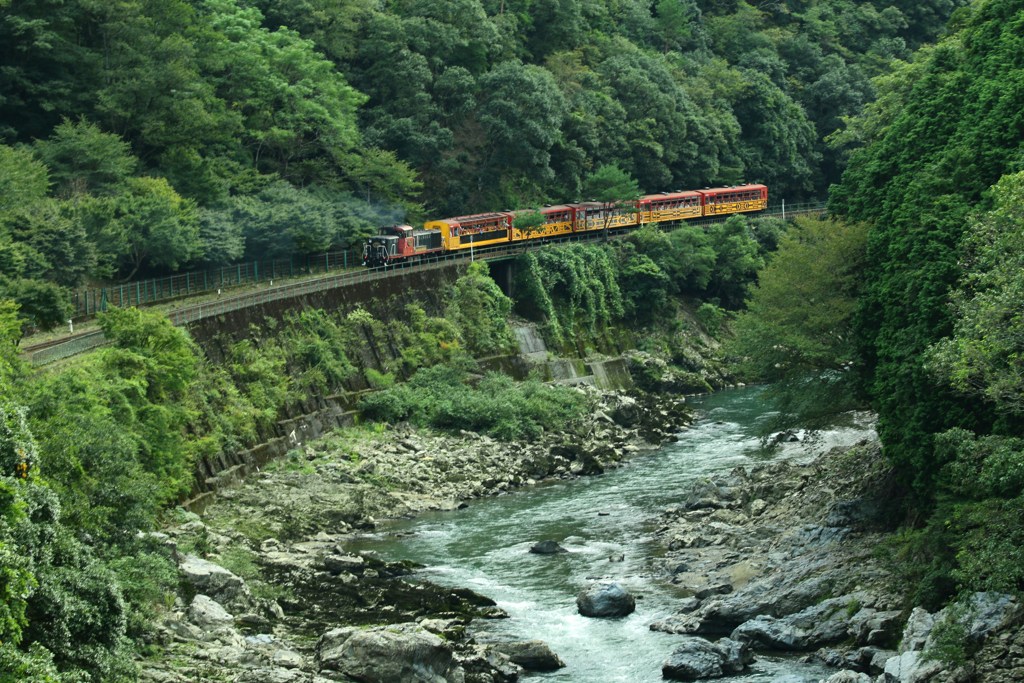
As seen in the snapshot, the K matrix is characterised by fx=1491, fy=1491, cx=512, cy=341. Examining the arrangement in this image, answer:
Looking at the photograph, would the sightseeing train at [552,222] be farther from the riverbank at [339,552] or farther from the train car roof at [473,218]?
the riverbank at [339,552]

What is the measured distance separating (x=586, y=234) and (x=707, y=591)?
144 feet

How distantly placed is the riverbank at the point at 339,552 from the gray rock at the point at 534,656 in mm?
47

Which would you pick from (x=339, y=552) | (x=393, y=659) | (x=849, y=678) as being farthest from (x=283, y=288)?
(x=849, y=678)

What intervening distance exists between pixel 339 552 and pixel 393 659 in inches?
435

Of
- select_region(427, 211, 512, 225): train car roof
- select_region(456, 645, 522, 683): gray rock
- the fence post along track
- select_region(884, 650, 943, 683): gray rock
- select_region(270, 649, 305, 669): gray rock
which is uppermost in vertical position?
select_region(427, 211, 512, 225): train car roof

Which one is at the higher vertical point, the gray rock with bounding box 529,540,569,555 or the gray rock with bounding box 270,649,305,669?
the gray rock with bounding box 270,649,305,669

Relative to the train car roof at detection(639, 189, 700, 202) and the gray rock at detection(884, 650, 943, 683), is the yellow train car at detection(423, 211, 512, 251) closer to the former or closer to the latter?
the train car roof at detection(639, 189, 700, 202)

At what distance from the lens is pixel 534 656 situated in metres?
32.1

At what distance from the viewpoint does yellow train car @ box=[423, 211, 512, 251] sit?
6881cm

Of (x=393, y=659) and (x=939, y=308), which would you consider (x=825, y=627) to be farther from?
(x=393, y=659)

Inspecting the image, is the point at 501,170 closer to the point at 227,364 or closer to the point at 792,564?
the point at 227,364

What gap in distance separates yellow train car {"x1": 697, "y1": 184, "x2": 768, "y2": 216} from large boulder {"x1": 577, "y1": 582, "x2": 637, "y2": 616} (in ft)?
166

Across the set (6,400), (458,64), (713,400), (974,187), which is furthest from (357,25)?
(6,400)

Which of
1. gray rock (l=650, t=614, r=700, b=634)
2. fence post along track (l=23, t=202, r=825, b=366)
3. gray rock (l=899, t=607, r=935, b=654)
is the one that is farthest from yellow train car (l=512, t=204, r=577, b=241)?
gray rock (l=899, t=607, r=935, b=654)
